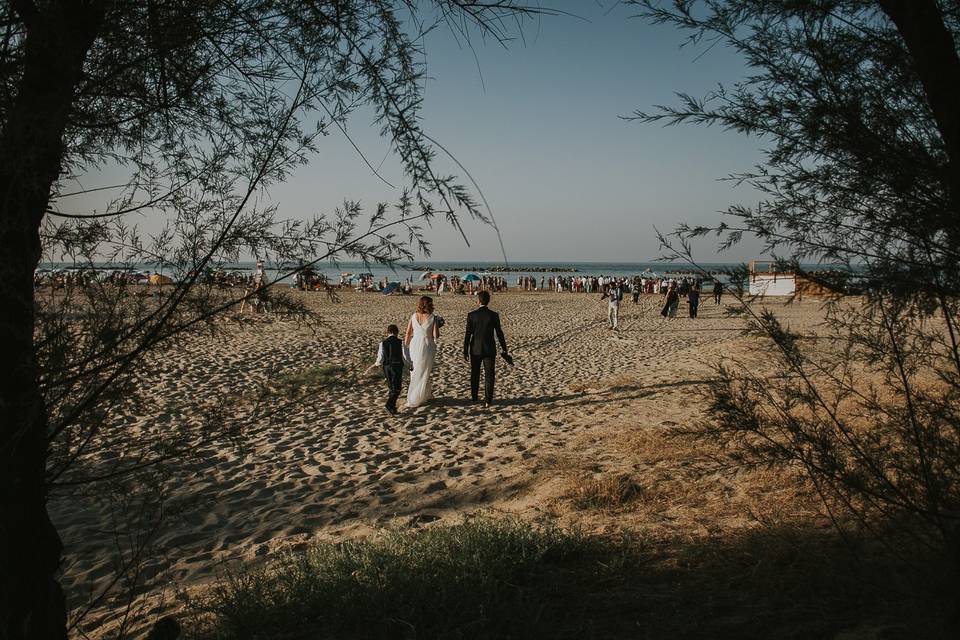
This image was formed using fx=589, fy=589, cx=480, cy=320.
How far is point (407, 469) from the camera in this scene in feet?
22.5

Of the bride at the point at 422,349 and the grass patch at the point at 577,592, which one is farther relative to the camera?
the bride at the point at 422,349

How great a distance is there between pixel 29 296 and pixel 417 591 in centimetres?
247

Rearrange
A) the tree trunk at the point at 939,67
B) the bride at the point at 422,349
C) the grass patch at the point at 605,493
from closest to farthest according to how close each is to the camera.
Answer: the tree trunk at the point at 939,67, the grass patch at the point at 605,493, the bride at the point at 422,349

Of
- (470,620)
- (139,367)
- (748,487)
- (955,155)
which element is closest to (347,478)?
(470,620)

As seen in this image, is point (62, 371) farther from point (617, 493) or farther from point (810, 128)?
point (617, 493)

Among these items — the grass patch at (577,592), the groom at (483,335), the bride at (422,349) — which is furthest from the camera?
the bride at (422,349)

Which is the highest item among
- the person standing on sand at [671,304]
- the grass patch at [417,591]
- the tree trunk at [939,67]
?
the tree trunk at [939,67]

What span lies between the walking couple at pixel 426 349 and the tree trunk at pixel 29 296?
735cm

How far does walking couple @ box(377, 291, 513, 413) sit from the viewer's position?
31.5 feet

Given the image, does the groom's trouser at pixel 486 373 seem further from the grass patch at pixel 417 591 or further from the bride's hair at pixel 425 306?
the grass patch at pixel 417 591

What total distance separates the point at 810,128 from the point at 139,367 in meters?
3.33

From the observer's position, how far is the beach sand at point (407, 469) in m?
4.65

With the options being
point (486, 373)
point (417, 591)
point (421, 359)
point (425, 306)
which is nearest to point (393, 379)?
point (421, 359)

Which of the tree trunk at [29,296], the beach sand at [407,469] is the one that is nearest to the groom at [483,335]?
the beach sand at [407,469]
